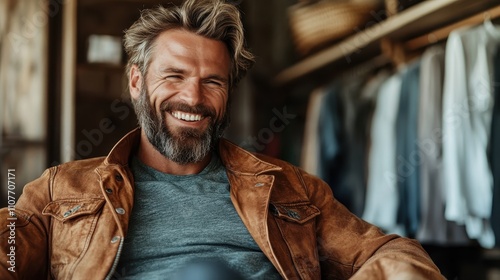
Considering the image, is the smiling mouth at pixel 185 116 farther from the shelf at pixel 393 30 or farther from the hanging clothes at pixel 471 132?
the shelf at pixel 393 30

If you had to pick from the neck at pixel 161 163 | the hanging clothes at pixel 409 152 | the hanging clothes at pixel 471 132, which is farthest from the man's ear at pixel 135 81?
the hanging clothes at pixel 409 152

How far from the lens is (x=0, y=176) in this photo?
3.40 m

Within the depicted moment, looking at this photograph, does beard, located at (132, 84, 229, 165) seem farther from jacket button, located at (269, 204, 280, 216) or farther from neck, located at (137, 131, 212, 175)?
jacket button, located at (269, 204, 280, 216)

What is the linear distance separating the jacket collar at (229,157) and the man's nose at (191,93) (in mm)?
191

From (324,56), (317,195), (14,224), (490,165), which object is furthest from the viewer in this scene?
(324,56)

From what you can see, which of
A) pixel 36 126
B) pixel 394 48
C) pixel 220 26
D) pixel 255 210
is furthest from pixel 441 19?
Result: pixel 36 126

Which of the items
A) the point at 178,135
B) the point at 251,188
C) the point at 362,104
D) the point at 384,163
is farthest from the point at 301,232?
the point at 362,104

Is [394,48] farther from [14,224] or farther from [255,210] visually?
[14,224]

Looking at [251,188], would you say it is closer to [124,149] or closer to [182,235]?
[182,235]

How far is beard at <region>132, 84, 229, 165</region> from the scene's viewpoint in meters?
1.82

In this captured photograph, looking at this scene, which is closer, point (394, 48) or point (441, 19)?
point (441, 19)

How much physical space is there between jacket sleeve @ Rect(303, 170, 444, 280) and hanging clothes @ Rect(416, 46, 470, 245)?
1.18m

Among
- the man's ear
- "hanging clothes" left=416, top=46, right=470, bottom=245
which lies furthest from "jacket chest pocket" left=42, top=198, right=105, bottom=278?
"hanging clothes" left=416, top=46, right=470, bottom=245

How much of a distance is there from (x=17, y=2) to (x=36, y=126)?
0.64 m
